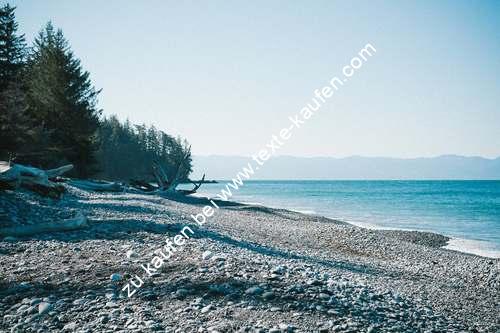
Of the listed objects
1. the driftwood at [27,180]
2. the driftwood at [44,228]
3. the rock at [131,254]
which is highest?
the driftwood at [27,180]

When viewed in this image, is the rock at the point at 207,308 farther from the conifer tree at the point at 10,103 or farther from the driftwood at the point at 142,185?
the driftwood at the point at 142,185

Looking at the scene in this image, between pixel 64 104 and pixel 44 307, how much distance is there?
102ft

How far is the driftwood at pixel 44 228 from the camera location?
9.06 metres

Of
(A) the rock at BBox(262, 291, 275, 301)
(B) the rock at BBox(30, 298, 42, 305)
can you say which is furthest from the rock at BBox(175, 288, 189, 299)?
(B) the rock at BBox(30, 298, 42, 305)

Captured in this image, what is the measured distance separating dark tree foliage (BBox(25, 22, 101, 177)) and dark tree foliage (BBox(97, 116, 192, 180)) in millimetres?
28352

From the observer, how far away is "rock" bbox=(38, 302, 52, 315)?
505cm

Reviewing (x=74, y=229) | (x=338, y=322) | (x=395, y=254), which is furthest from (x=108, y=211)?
(x=395, y=254)

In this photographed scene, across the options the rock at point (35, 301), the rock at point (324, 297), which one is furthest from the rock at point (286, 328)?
the rock at point (35, 301)

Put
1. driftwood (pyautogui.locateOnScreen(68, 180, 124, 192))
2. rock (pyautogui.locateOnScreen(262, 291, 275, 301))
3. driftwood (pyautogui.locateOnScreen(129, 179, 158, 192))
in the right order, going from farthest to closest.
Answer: driftwood (pyautogui.locateOnScreen(129, 179, 158, 192))
driftwood (pyautogui.locateOnScreen(68, 180, 124, 192))
rock (pyautogui.locateOnScreen(262, 291, 275, 301))

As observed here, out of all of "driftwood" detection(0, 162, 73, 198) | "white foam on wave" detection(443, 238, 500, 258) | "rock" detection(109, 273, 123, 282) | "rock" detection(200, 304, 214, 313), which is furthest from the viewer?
"white foam on wave" detection(443, 238, 500, 258)

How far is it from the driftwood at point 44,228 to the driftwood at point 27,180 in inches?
133

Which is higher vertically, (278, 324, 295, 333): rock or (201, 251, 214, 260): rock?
(201, 251, 214, 260): rock

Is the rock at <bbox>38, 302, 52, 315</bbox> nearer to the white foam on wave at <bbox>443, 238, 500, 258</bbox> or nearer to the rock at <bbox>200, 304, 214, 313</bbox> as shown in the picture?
the rock at <bbox>200, 304, 214, 313</bbox>

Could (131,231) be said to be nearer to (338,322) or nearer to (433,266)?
(338,322)
